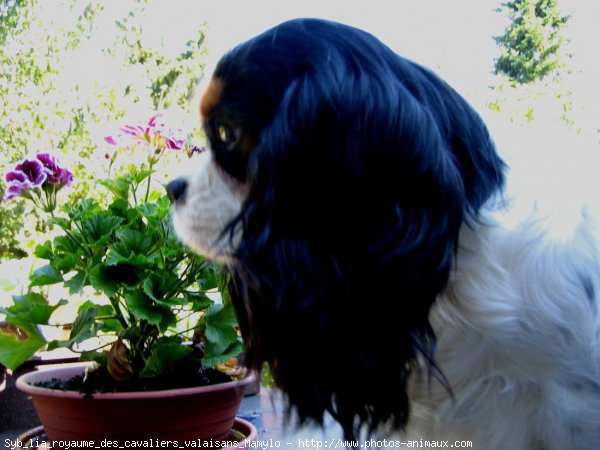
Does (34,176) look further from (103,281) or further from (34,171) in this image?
(103,281)

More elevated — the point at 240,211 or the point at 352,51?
the point at 352,51

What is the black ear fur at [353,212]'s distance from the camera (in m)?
0.81

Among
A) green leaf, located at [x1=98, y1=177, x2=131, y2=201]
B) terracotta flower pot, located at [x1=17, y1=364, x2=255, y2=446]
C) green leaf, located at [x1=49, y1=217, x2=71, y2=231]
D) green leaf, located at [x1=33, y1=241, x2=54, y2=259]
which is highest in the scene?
green leaf, located at [x1=98, y1=177, x2=131, y2=201]

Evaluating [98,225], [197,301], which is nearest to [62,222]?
[98,225]

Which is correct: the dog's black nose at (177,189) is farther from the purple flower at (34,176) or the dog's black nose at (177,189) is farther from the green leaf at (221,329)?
the purple flower at (34,176)

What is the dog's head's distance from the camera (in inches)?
32.1

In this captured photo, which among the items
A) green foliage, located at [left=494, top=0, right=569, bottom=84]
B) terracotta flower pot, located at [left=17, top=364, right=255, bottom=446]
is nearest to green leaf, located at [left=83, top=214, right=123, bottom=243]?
terracotta flower pot, located at [left=17, top=364, right=255, bottom=446]

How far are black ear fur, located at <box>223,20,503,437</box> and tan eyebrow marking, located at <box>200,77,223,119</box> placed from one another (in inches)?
2.5

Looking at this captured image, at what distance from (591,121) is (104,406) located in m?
2.77

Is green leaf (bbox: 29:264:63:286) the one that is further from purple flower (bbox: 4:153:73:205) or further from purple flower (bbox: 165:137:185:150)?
purple flower (bbox: 165:137:185:150)

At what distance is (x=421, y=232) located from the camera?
2.65ft

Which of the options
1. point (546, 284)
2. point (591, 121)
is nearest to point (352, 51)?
point (546, 284)

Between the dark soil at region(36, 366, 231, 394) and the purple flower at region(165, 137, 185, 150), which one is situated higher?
the purple flower at region(165, 137, 185, 150)

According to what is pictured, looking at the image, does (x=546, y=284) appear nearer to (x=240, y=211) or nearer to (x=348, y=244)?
(x=348, y=244)
